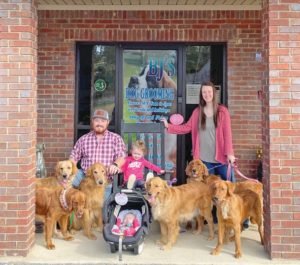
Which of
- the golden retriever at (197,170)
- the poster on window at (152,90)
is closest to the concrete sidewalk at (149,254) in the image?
the golden retriever at (197,170)

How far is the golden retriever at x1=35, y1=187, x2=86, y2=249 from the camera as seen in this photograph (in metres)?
5.09

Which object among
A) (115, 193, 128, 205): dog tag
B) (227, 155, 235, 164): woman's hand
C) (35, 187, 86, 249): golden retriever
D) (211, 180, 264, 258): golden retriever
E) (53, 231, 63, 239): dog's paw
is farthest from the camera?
(227, 155, 235, 164): woman's hand

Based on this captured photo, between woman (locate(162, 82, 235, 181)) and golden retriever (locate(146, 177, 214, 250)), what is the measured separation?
500 mm

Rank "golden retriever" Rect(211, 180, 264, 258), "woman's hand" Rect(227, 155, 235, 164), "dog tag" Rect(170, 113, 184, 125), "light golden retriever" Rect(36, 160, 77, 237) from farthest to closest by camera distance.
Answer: "dog tag" Rect(170, 113, 184, 125) < "woman's hand" Rect(227, 155, 235, 164) < "light golden retriever" Rect(36, 160, 77, 237) < "golden retriever" Rect(211, 180, 264, 258)

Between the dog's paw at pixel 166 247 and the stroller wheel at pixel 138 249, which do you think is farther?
the dog's paw at pixel 166 247

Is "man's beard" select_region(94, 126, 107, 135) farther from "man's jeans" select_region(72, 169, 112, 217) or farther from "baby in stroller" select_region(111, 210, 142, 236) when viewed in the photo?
"baby in stroller" select_region(111, 210, 142, 236)

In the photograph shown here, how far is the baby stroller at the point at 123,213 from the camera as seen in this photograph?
486 cm

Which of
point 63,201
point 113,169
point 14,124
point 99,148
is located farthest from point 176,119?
point 14,124

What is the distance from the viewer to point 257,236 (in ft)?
18.9

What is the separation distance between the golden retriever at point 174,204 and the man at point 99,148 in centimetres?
96

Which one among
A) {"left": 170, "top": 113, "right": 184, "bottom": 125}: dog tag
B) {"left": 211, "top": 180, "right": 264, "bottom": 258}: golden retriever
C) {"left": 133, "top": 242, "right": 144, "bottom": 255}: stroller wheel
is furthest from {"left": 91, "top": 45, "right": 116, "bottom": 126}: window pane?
{"left": 211, "top": 180, "right": 264, "bottom": 258}: golden retriever

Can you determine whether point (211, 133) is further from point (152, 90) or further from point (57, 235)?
point (57, 235)

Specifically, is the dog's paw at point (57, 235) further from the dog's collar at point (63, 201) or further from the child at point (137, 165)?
the child at point (137, 165)

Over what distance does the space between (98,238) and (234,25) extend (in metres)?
3.93
